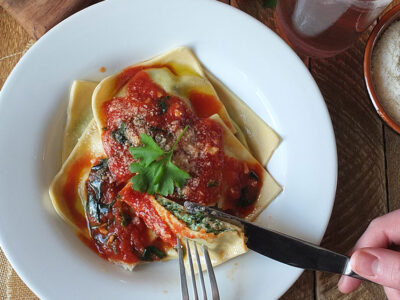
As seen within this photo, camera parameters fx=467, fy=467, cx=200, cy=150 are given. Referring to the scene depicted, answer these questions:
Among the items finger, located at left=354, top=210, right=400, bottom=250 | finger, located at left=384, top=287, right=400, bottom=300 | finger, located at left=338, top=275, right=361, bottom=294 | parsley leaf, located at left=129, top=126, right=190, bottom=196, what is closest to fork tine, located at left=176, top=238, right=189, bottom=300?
parsley leaf, located at left=129, top=126, right=190, bottom=196

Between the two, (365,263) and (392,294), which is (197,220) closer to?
(365,263)

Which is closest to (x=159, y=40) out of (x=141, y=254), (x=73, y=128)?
(x=73, y=128)

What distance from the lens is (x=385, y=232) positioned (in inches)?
134

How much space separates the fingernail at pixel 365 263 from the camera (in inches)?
113

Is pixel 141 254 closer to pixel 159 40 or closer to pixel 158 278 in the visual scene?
pixel 158 278

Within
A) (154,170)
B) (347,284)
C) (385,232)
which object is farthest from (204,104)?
(347,284)

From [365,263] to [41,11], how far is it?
3119 mm

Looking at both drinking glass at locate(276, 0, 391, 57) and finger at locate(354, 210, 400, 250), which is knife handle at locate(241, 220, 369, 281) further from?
drinking glass at locate(276, 0, 391, 57)

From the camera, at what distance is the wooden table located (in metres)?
3.77

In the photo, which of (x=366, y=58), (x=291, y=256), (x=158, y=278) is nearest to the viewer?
(x=291, y=256)

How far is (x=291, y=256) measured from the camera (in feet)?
10.4

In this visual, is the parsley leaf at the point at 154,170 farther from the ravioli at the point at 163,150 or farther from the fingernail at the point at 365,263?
the fingernail at the point at 365,263

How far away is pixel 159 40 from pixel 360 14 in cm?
149

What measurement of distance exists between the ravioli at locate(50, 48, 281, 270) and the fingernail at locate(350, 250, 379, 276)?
0.74m
